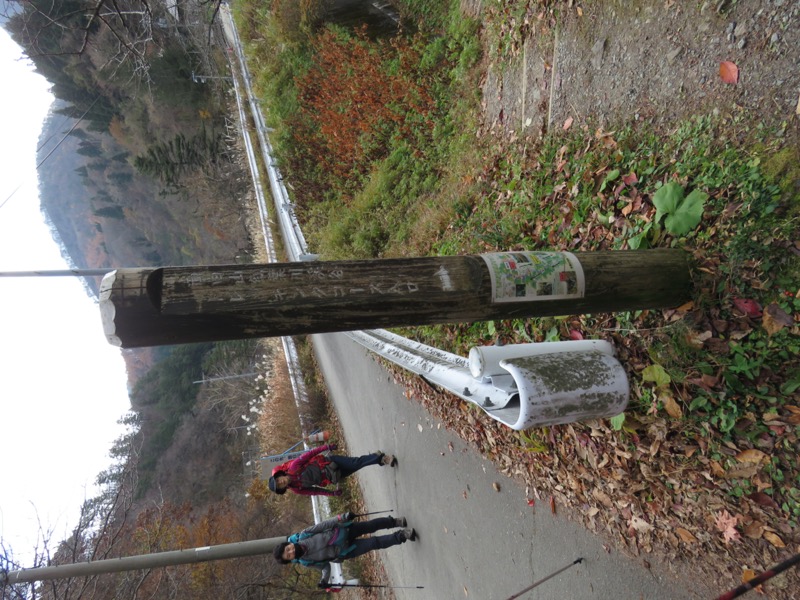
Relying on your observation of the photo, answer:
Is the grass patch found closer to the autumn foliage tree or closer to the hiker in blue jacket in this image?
the autumn foliage tree

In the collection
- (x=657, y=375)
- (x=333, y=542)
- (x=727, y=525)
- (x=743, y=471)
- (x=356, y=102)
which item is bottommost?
(x=333, y=542)

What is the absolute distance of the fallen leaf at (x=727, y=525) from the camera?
284 cm

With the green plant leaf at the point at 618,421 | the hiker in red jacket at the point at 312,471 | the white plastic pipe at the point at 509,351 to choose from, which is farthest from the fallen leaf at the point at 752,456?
the hiker in red jacket at the point at 312,471

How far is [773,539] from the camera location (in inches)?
106

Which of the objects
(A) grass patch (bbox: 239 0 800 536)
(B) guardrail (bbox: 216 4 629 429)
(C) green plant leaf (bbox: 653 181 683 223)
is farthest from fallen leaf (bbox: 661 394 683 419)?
(C) green plant leaf (bbox: 653 181 683 223)

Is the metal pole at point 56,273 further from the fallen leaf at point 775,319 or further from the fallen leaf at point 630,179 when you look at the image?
the fallen leaf at point 775,319

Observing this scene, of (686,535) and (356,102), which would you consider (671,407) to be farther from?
(356,102)

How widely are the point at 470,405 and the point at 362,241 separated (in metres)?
4.47

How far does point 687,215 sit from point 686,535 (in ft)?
6.80

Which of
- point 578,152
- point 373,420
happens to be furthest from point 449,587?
point 578,152

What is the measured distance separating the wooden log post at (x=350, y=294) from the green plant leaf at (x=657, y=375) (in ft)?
2.38

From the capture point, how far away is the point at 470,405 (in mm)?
5508

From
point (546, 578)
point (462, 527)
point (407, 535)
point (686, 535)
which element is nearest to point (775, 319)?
point (686, 535)

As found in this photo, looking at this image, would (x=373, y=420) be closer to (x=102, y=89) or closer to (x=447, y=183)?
(x=447, y=183)
